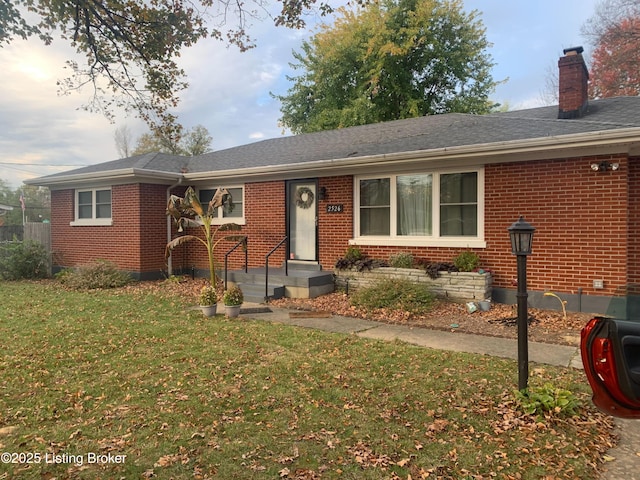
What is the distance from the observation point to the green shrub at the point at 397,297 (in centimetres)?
760

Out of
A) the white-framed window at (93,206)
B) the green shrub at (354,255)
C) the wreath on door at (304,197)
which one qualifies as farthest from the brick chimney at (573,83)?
the white-framed window at (93,206)

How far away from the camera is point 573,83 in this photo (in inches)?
354

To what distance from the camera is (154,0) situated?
5219 millimetres

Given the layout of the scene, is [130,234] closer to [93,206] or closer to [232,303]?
[93,206]

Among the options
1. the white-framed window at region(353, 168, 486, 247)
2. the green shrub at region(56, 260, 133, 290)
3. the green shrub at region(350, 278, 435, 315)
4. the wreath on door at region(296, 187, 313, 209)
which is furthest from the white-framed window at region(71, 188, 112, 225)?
the green shrub at region(350, 278, 435, 315)

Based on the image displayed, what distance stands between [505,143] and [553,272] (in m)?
2.50

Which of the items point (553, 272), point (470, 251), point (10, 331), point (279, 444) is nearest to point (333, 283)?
point (470, 251)

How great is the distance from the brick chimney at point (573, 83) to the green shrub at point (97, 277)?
11.4 metres

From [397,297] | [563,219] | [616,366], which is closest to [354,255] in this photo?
[397,297]

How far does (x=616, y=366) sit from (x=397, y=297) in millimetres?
6000

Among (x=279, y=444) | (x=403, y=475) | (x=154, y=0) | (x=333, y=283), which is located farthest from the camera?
(x=333, y=283)

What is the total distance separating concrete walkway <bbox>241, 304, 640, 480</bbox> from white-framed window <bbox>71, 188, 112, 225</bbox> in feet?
23.0

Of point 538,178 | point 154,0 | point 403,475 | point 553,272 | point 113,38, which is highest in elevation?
point 154,0

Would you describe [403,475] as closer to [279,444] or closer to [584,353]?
[279,444]
